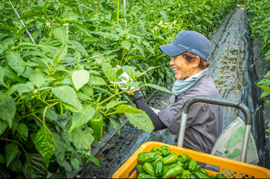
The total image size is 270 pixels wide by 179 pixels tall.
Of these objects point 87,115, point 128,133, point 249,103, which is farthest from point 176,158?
point 249,103

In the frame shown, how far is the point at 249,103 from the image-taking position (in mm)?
3820

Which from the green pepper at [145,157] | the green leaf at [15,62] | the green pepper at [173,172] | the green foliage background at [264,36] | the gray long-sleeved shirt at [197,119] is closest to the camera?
the green leaf at [15,62]

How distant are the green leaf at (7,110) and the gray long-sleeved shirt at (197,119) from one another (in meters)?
0.96

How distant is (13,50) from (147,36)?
160 cm

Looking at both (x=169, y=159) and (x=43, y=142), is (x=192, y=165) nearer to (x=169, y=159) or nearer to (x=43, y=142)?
(x=169, y=159)

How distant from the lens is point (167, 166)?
3.76ft

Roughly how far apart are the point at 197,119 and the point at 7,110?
3.93 ft

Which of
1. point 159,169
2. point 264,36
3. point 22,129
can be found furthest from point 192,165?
point 264,36

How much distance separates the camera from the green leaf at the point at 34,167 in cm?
115

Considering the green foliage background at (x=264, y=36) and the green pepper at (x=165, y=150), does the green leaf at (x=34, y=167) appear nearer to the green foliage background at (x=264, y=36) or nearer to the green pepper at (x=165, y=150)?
the green pepper at (x=165, y=150)

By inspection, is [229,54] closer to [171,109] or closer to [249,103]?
[249,103]

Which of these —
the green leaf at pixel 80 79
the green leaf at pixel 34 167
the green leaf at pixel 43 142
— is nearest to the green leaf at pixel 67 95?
the green leaf at pixel 80 79

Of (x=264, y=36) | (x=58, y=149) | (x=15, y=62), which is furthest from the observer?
(x=264, y=36)

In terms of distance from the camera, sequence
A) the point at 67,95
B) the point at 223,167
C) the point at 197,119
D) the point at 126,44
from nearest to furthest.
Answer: the point at 67,95
the point at 223,167
the point at 197,119
the point at 126,44
